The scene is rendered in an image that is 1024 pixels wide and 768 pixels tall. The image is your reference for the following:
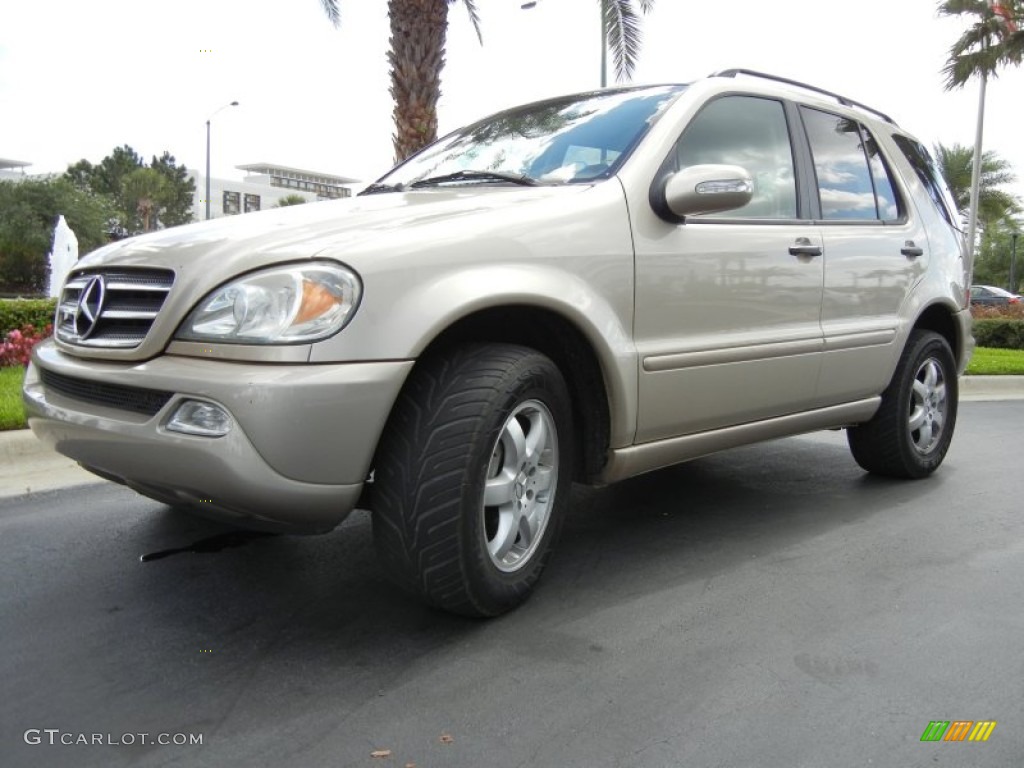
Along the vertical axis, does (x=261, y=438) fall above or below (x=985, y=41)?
below

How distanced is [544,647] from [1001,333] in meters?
15.9

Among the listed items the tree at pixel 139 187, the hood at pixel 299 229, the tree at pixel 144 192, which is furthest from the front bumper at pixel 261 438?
the tree at pixel 144 192

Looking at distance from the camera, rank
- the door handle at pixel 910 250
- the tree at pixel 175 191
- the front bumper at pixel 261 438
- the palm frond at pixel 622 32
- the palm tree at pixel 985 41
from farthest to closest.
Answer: the tree at pixel 175 191, the palm tree at pixel 985 41, the palm frond at pixel 622 32, the door handle at pixel 910 250, the front bumper at pixel 261 438

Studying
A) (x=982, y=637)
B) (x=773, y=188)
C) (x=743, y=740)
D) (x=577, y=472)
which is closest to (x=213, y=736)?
(x=743, y=740)

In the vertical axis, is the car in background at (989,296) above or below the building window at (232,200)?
below

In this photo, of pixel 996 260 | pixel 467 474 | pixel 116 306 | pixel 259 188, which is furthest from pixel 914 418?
pixel 259 188

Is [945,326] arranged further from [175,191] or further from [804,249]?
[175,191]

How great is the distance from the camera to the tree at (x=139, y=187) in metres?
73.5

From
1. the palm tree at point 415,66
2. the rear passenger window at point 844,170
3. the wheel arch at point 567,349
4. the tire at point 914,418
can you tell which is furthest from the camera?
the palm tree at point 415,66

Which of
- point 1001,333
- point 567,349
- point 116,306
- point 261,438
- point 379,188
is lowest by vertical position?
point 1001,333

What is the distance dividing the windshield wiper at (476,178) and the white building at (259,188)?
5666 cm

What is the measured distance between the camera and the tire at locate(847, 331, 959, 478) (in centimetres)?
455

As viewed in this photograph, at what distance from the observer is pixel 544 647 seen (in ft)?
8.77

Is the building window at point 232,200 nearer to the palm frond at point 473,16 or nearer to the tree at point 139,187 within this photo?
the tree at point 139,187
